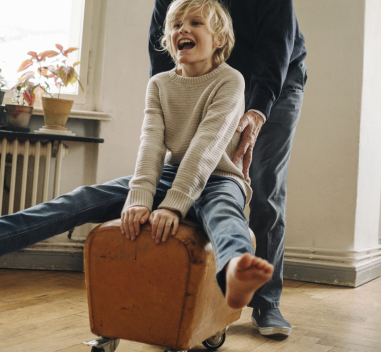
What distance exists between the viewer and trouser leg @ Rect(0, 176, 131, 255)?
1009 millimetres

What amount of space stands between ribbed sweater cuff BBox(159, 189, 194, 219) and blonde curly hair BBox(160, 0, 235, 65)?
0.52 m

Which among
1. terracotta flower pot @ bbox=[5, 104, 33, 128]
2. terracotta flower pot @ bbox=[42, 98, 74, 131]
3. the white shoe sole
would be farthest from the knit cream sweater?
terracotta flower pot @ bbox=[5, 104, 33, 128]

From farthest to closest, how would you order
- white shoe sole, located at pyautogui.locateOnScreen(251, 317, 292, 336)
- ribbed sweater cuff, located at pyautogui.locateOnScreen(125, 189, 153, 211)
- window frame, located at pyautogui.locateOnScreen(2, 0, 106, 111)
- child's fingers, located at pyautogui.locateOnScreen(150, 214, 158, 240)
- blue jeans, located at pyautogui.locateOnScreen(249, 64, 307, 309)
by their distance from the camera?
1. window frame, located at pyautogui.locateOnScreen(2, 0, 106, 111)
2. blue jeans, located at pyautogui.locateOnScreen(249, 64, 307, 309)
3. white shoe sole, located at pyautogui.locateOnScreen(251, 317, 292, 336)
4. ribbed sweater cuff, located at pyautogui.locateOnScreen(125, 189, 153, 211)
5. child's fingers, located at pyautogui.locateOnScreen(150, 214, 158, 240)

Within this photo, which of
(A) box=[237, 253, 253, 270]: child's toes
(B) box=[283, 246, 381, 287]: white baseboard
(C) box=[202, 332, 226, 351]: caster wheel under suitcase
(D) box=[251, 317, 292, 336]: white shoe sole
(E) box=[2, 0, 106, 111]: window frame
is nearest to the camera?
(A) box=[237, 253, 253, 270]: child's toes

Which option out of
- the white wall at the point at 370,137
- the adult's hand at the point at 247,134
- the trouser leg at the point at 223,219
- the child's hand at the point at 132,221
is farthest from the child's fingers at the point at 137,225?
the white wall at the point at 370,137

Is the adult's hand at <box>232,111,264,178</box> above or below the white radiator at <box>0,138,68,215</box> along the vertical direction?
above

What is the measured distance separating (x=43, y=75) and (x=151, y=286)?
1684mm

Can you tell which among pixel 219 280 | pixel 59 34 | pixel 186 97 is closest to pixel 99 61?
pixel 59 34

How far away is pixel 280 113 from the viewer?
1.49 meters

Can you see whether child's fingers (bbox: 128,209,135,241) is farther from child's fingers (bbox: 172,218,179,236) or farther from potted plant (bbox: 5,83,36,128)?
potted plant (bbox: 5,83,36,128)

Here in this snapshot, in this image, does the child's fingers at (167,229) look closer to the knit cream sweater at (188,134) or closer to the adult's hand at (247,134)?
the knit cream sweater at (188,134)

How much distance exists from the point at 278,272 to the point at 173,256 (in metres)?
0.65

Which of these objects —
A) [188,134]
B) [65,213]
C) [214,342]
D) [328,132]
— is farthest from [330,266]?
[65,213]

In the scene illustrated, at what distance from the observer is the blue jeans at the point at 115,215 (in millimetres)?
876
